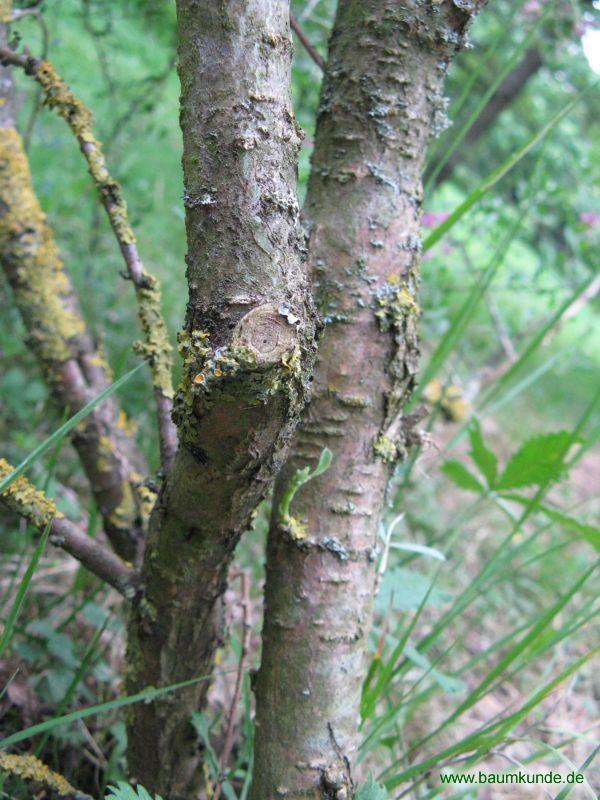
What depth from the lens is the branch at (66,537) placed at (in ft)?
2.35

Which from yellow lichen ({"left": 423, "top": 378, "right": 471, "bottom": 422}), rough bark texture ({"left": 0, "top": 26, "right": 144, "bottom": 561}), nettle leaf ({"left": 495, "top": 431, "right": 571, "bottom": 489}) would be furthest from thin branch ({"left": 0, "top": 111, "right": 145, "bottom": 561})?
yellow lichen ({"left": 423, "top": 378, "right": 471, "bottom": 422})

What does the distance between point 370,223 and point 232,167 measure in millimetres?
259

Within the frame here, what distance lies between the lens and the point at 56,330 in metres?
1.18

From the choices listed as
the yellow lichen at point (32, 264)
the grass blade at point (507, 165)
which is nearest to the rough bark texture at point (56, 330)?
the yellow lichen at point (32, 264)

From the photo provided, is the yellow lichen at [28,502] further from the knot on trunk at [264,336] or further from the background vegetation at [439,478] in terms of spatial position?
the knot on trunk at [264,336]

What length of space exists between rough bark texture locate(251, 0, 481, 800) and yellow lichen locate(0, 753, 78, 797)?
242 millimetres

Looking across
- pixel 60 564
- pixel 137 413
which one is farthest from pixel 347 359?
pixel 137 413

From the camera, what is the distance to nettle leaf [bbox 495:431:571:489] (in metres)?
0.92

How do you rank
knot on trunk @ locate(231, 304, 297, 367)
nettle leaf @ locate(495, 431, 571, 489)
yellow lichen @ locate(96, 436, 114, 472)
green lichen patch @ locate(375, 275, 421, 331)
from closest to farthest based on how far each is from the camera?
1. knot on trunk @ locate(231, 304, 297, 367)
2. green lichen patch @ locate(375, 275, 421, 331)
3. nettle leaf @ locate(495, 431, 571, 489)
4. yellow lichen @ locate(96, 436, 114, 472)

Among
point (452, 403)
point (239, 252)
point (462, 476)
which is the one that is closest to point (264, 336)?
point (239, 252)

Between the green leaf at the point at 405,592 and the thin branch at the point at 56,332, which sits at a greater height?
the thin branch at the point at 56,332

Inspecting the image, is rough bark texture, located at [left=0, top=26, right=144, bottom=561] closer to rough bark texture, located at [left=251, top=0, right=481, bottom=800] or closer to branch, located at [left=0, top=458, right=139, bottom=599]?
branch, located at [left=0, top=458, right=139, bottom=599]

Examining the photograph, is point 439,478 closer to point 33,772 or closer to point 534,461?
point 534,461

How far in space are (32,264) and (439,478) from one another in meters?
2.11
